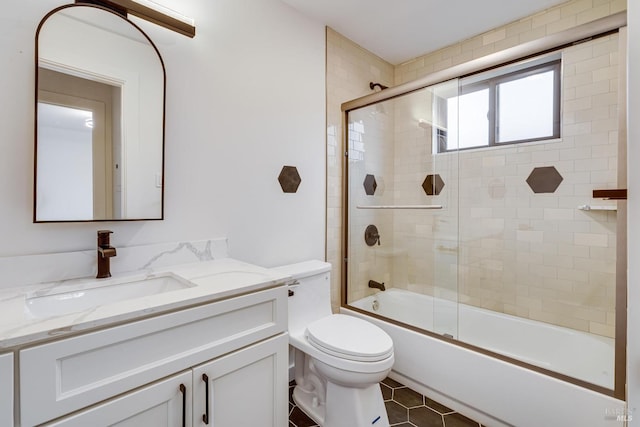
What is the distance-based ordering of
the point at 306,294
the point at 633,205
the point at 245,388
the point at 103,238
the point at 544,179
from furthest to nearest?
the point at 544,179 → the point at 306,294 → the point at 103,238 → the point at 245,388 → the point at 633,205

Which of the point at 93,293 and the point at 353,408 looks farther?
the point at 353,408

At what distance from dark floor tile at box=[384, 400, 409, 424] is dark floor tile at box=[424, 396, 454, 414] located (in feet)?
0.53

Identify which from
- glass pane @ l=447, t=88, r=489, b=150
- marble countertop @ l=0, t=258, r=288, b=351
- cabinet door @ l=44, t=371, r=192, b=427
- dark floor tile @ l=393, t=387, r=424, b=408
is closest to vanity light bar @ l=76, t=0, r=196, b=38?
marble countertop @ l=0, t=258, r=288, b=351

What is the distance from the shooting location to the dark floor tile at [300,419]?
1550mm

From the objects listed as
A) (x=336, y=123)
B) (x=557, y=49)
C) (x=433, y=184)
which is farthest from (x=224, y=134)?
(x=557, y=49)

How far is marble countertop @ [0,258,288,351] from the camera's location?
0.71 m

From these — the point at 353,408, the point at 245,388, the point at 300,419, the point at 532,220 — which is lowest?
the point at 300,419

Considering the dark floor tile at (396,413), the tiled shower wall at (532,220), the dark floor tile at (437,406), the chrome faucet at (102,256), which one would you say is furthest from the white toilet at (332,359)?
the tiled shower wall at (532,220)

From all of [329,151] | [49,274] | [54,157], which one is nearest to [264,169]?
[329,151]

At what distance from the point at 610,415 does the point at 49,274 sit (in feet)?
7.60

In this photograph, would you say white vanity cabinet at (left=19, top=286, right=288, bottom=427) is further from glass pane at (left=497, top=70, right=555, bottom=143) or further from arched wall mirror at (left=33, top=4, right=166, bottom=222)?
glass pane at (left=497, top=70, right=555, bottom=143)

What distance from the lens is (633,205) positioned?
61 centimetres

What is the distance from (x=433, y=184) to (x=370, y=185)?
1.64ft

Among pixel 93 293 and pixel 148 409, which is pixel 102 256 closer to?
pixel 93 293
